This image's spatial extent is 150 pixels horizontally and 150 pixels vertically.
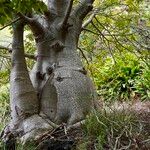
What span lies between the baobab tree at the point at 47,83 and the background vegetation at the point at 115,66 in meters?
0.42

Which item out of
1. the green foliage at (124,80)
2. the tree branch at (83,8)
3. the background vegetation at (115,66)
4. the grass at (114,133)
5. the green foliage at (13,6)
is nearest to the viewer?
the green foliage at (13,6)

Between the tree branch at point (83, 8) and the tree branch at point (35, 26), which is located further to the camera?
the tree branch at point (83, 8)

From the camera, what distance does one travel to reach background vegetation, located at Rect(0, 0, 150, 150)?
156 inches

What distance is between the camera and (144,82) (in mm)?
8859

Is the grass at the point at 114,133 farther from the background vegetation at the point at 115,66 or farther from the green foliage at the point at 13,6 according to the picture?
the green foliage at the point at 13,6

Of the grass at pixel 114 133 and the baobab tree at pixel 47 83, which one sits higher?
the baobab tree at pixel 47 83

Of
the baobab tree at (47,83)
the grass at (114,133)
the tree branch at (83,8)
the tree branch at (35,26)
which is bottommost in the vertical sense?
the grass at (114,133)

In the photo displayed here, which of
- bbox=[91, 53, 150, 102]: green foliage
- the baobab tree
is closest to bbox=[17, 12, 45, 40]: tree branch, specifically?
the baobab tree

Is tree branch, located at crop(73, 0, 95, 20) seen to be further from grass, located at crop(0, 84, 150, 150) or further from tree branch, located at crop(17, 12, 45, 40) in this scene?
grass, located at crop(0, 84, 150, 150)

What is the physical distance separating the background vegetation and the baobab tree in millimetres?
416

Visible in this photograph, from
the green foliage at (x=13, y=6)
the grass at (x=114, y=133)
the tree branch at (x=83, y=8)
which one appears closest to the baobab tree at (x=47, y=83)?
the tree branch at (x=83, y=8)

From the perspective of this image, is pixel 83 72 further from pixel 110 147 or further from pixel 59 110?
pixel 110 147

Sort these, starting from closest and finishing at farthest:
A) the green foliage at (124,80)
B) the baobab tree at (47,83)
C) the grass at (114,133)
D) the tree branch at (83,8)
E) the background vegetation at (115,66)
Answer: the grass at (114,133)
the background vegetation at (115,66)
the baobab tree at (47,83)
the tree branch at (83,8)
the green foliage at (124,80)

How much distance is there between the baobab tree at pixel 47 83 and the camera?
4703 millimetres
